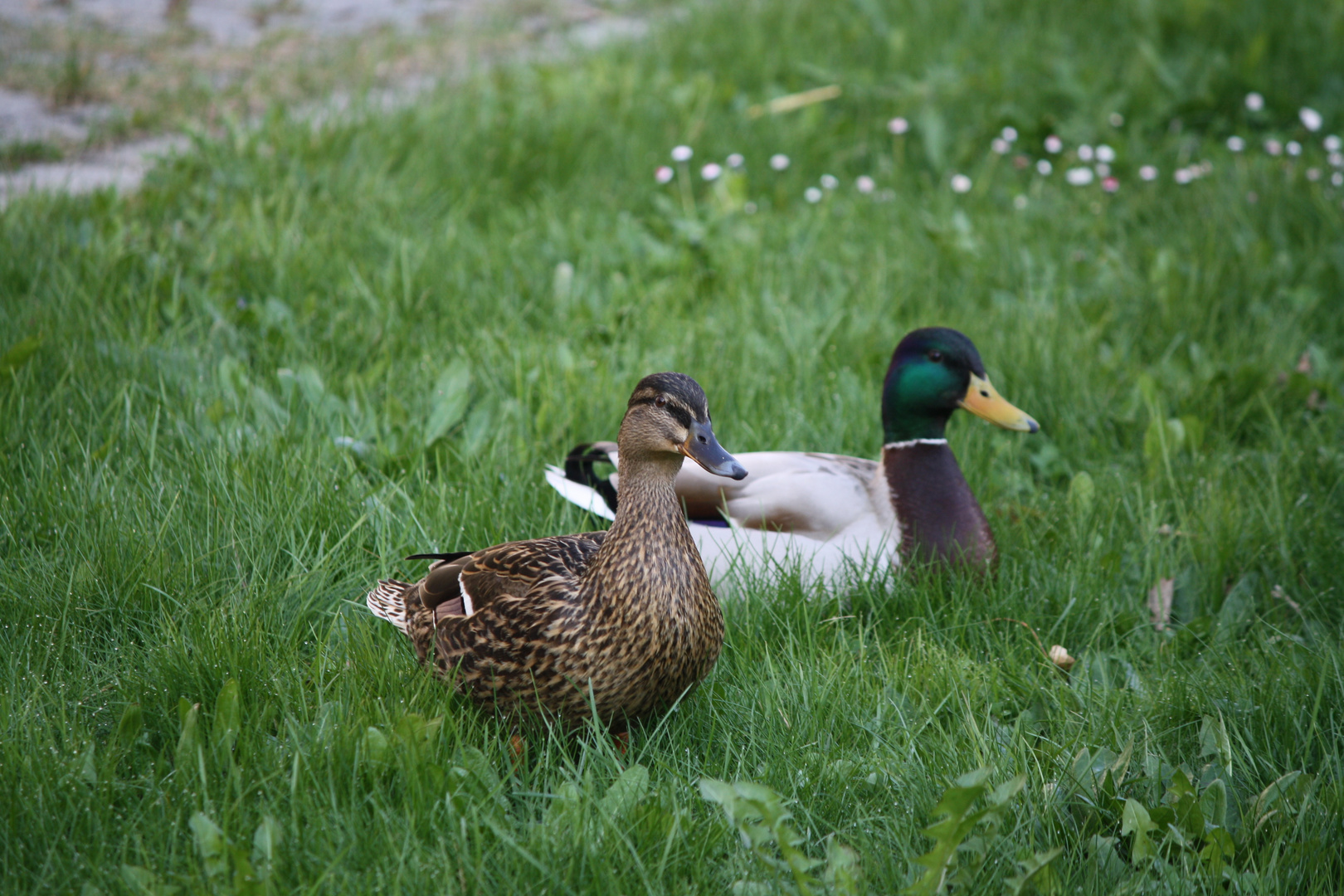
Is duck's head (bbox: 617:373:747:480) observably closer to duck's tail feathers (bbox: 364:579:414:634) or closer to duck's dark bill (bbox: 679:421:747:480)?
duck's dark bill (bbox: 679:421:747:480)

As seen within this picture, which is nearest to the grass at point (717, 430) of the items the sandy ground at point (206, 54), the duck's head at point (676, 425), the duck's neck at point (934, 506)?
the duck's neck at point (934, 506)

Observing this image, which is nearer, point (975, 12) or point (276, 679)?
point (276, 679)

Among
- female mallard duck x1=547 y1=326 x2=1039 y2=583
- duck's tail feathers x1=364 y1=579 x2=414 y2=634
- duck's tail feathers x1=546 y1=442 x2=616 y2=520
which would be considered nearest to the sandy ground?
duck's tail feathers x1=546 y1=442 x2=616 y2=520

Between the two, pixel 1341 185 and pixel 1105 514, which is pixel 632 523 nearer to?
pixel 1105 514

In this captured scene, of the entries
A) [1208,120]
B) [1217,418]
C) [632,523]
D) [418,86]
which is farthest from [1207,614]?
[418,86]

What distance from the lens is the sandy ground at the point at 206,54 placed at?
5.05 metres

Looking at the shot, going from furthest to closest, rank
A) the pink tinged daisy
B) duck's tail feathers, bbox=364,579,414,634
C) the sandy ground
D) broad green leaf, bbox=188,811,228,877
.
Result: the pink tinged daisy
the sandy ground
duck's tail feathers, bbox=364,579,414,634
broad green leaf, bbox=188,811,228,877

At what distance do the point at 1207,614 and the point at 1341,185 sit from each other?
3292 millimetres

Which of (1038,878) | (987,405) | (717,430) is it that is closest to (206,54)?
(717,430)

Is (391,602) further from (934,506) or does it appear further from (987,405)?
(987,405)

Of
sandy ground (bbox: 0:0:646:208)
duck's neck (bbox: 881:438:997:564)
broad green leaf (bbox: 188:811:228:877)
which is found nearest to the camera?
broad green leaf (bbox: 188:811:228:877)

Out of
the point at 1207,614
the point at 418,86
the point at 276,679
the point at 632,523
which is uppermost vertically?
the point at 418,86

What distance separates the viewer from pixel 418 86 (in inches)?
240

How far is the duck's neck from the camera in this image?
310 cm
